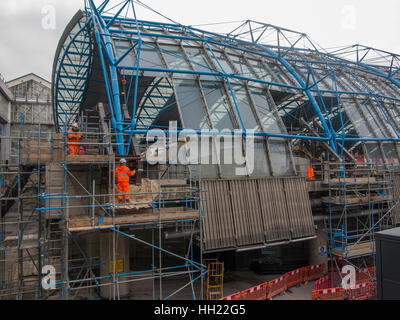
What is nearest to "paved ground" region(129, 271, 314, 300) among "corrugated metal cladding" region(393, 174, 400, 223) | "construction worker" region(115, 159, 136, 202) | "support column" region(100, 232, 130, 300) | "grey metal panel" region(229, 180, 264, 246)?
"support column" region(100, 232, 130, 300)

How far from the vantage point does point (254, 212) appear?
14.9 m

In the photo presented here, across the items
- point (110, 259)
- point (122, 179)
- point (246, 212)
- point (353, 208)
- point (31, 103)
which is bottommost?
point (110, 259)

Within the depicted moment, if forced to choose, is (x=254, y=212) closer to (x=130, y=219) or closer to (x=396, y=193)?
(x=130, y=219)

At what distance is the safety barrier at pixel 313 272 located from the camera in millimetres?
17734

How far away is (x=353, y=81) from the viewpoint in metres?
27.8

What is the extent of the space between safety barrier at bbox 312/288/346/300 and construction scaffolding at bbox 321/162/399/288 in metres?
1.05

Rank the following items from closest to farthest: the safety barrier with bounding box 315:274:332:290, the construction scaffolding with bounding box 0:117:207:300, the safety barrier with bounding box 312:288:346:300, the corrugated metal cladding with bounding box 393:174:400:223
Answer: the construction scaffolding with bounding box 0:117:207:300 → the safety barrier with bounding box 312:288:346:300 → the safety barrier with bounding box 315:274:332:290 → the corrugated metal cladding with bounding box 393:174:400:223

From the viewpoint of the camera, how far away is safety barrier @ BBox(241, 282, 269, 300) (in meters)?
14.3

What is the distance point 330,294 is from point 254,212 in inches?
206

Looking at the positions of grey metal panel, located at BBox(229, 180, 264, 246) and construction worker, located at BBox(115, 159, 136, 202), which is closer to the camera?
construction worker, located at BBox(115, 159, 136, 202)

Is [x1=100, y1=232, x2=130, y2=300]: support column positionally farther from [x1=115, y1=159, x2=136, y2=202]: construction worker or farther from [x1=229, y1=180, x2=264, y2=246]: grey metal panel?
[x1=229, y1=180, x2=264, y2=246]: grey metal panel

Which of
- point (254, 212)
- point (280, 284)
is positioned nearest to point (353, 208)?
point (280, 284)

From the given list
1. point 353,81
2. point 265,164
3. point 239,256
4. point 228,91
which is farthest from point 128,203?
point 353,81
